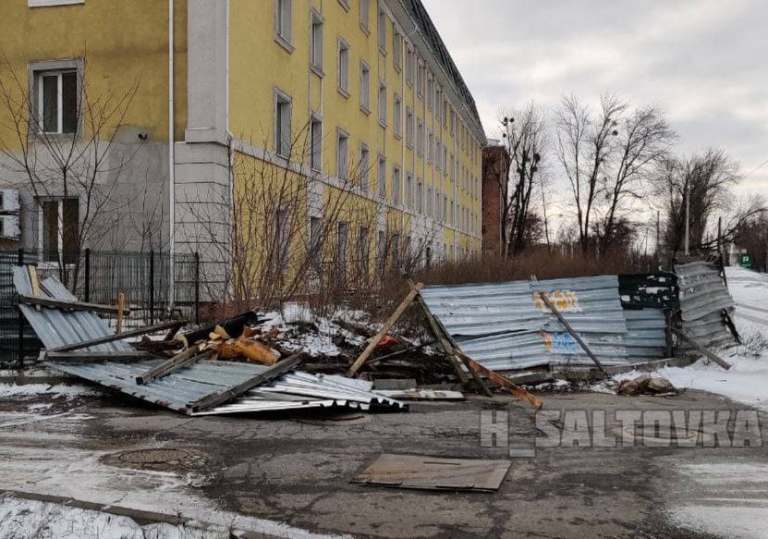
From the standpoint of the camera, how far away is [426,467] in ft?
18.8

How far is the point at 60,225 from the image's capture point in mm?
17578

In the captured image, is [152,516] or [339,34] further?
[339,34]

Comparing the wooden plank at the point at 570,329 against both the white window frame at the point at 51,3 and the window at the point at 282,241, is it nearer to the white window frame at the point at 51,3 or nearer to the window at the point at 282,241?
the window at the point at 282,241

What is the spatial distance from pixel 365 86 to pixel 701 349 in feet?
66.3

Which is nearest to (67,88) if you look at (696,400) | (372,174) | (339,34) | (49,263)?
(49,263)

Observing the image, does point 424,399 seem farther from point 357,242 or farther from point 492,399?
point 357,242

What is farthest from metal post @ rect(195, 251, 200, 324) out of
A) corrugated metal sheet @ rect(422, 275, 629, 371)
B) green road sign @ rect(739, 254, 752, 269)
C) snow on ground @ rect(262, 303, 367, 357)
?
green road sign @ rect(739, 254, 752, 269)

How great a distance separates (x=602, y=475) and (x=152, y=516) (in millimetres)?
3274

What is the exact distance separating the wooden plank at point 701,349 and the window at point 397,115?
916 inches

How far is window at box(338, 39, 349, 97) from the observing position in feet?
84.2

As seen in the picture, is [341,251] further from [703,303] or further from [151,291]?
[703,303]

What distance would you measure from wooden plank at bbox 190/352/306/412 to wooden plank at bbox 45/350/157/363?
2287 mm

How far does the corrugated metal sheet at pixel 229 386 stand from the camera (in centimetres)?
799

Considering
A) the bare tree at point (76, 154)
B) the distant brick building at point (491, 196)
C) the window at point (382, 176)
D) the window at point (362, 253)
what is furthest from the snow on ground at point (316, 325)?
the distant brick building at point (491, 196)
